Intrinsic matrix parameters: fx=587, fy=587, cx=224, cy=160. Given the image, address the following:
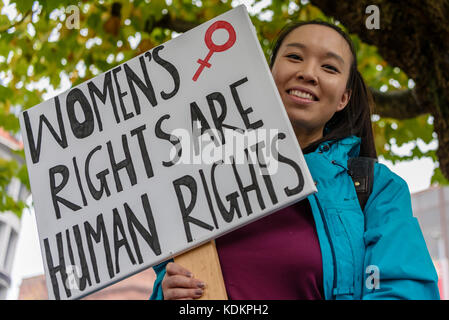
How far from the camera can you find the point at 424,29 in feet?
10.4

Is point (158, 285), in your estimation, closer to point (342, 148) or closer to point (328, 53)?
point (342, 148)

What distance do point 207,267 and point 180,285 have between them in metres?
0.08

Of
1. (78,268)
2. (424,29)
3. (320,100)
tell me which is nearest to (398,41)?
(424,29)

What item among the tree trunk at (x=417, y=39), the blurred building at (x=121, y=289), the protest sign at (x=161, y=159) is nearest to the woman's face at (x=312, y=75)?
the protest sign at (x=161, y=159)

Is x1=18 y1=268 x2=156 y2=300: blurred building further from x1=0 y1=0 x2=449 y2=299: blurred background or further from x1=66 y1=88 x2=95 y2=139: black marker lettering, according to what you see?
x1=66 y1=88 x2=95 y2=139: black marker lettering

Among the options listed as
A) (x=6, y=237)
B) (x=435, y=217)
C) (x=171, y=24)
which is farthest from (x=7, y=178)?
(x=435, y=217)

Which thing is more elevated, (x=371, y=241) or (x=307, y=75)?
(x=307, y=75)

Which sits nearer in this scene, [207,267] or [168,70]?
[207,267]

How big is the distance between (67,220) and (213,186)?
16.3 inches

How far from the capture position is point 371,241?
1.40m
